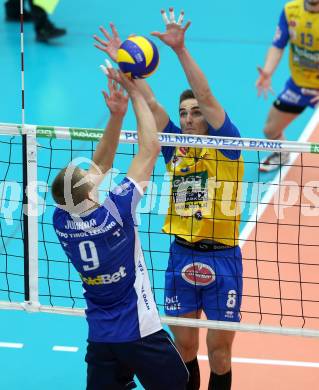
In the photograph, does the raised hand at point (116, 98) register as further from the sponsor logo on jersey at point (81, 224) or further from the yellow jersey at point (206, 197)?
the yellow jersey at point (206, 197)

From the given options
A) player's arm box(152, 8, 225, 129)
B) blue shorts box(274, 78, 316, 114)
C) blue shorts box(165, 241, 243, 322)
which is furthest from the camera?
blue shorts box(274, 78, 316, 114)

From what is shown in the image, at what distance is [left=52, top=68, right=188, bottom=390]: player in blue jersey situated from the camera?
4273 mm

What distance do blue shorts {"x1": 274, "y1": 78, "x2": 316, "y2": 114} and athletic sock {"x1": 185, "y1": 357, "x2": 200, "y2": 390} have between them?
4.22 metres

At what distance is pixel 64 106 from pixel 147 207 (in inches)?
138

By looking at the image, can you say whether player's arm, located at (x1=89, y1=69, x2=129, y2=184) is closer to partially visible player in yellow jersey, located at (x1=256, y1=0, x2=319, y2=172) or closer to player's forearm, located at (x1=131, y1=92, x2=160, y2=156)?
player's forearm, located at (x1=131, y1=92, x2=160, y2=156)

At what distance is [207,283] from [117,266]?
0.99 m

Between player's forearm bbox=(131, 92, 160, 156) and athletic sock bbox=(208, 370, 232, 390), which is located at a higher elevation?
player's forearm bbox=(131, 92, 160, 156)

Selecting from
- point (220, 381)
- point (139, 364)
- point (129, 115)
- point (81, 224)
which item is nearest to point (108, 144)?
point (81, 224)

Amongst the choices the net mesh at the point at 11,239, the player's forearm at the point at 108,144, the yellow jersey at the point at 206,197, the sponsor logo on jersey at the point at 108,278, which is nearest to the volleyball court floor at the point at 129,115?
the net mesh at the point at 11,239

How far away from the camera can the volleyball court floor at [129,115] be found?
6195 mm

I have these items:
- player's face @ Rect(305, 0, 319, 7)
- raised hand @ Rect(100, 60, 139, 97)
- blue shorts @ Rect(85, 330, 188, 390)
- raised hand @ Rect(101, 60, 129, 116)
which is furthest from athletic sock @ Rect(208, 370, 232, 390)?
player's face @ Rect(305, 0, 319, 7)

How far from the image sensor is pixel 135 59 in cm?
444

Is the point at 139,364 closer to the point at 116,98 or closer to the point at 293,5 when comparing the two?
the point at 116,98

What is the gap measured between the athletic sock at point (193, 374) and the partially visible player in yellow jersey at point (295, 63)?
3649 millimetres
